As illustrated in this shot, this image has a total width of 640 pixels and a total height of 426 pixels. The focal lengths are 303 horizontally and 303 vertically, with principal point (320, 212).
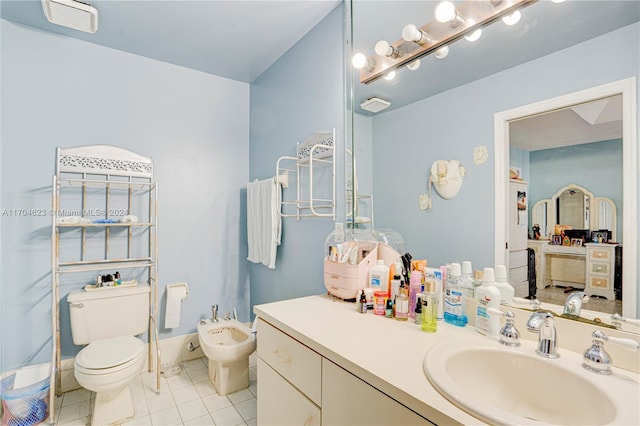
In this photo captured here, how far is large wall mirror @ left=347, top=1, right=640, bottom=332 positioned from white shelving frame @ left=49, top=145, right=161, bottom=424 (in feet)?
5.24

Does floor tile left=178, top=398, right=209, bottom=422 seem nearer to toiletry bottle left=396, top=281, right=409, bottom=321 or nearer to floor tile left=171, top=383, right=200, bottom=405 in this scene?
floor tile left=171, top=383, right=200, bottom=405

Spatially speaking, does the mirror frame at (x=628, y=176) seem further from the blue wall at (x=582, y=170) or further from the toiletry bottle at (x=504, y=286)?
the toiletry bottle at (x=504, y=286)

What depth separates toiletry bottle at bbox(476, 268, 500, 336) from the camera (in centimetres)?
98

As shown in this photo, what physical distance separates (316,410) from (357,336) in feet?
0.88

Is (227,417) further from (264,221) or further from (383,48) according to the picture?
(383,48)

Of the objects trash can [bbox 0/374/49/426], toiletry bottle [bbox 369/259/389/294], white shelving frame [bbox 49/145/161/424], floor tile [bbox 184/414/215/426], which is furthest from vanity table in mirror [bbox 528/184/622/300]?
trash can [bbox 0/374/49/426]

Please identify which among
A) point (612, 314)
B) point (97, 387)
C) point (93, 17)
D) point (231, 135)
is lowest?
point (97, 387)

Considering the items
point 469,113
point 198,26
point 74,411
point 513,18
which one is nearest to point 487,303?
point 469,113

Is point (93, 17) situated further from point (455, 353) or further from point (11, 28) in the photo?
point (455, 353)

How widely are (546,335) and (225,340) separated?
2053 mm

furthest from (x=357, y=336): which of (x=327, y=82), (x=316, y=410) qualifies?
(x=327, y=82)

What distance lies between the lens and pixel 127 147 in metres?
2.28

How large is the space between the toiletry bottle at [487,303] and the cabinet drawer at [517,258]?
0.07m

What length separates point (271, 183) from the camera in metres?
2.19
